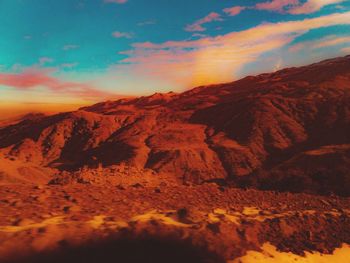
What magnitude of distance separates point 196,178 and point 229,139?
880cm

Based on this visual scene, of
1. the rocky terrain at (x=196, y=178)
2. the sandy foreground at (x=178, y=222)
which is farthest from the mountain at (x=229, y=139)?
the sandy foreground at (x=178, y=222)

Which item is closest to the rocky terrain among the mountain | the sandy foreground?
the sandy foreground

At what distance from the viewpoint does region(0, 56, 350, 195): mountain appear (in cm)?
2645

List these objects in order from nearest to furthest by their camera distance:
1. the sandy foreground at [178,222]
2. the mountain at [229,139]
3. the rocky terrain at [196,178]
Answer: the sandy foreground at [178,222], the rocky terrain at [196,178], the mountain at [229,139]

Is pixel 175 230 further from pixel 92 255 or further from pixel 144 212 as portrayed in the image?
pixel 92 255

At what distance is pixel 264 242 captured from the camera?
659 cm

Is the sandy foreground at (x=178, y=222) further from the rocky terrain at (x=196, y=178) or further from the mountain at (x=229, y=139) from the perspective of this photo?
the mountain at (x=229, y=139)

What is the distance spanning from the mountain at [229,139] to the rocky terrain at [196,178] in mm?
147

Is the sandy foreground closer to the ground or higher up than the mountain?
higher up

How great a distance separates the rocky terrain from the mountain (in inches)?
5.8

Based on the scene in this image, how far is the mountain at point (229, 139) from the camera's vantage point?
86.8 ft

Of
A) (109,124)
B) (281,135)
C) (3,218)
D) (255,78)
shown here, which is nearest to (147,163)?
(281,135)

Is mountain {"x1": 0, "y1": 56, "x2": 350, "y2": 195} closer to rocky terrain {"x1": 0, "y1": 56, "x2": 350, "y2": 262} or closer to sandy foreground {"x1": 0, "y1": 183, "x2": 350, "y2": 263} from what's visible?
rocky terrain {"x1": 0, "y1": 56, "x2": 350, "y2": 262}

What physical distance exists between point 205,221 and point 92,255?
216cm
